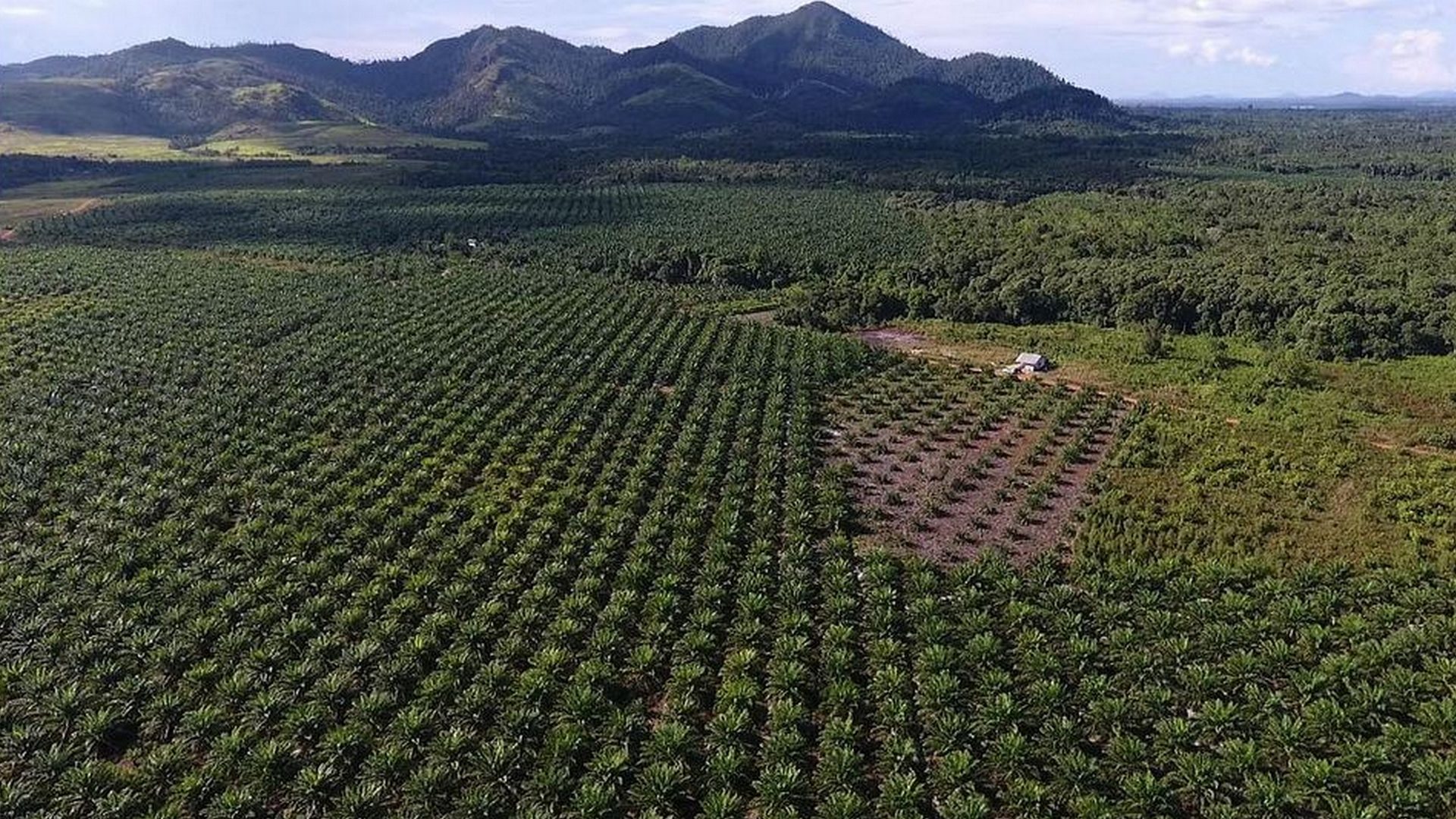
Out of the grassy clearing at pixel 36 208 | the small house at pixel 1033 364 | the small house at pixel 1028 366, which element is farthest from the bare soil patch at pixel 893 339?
the grassy clearing at pixel 36 208

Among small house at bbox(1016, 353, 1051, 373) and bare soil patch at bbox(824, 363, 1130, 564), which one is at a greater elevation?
small house at bbox(1016, 353, 1051, 373)

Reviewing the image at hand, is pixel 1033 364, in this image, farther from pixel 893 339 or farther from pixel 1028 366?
pixel 893 339

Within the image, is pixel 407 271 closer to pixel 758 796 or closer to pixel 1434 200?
pixel 758 796

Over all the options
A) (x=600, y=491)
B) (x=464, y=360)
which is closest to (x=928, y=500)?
(x=600, y=491)

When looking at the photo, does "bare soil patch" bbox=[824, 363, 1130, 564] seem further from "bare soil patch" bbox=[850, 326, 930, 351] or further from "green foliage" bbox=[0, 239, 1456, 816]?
"bare soil patch" bbox=[850, 326, 930, 351]

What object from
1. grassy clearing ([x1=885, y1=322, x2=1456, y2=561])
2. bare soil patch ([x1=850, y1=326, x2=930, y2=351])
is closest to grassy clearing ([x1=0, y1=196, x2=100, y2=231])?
bare soil patch ([x1=850, y1=326, x2=930, y2=351])
